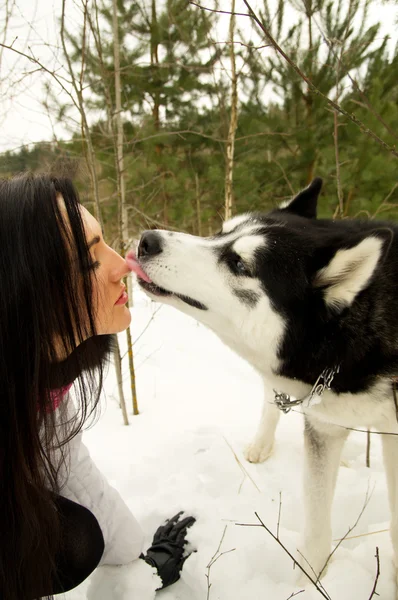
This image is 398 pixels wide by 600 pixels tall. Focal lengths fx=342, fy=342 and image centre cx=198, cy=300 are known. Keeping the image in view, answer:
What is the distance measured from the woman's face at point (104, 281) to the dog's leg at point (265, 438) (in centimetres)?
134

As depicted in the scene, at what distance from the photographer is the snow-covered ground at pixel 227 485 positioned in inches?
60.2

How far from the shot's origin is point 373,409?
55.1 inches

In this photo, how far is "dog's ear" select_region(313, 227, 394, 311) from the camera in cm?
117

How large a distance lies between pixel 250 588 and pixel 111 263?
1.52 m

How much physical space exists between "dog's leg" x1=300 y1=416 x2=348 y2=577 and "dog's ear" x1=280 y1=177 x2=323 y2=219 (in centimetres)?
111

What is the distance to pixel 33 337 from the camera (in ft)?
3.46

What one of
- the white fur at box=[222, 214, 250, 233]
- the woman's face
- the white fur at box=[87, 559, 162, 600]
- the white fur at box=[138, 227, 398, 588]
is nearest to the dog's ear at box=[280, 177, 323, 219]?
the white fur at box=[222, 214, 250, 233]

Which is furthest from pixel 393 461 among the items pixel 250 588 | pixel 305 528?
pixel 250 588

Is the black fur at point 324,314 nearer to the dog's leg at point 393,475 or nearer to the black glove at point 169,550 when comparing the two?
the dog's leg at point 393,475

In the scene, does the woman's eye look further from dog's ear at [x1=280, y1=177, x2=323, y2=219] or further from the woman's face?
dog's ear at [x1=280, y1=177, x2=323, y2=219]

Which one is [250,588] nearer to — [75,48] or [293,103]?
[75,48]

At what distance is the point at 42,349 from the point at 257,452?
1.73 m

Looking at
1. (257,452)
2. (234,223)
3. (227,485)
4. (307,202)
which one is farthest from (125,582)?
(307,202)

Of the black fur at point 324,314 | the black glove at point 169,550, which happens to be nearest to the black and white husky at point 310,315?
the black fur at point 324,314
